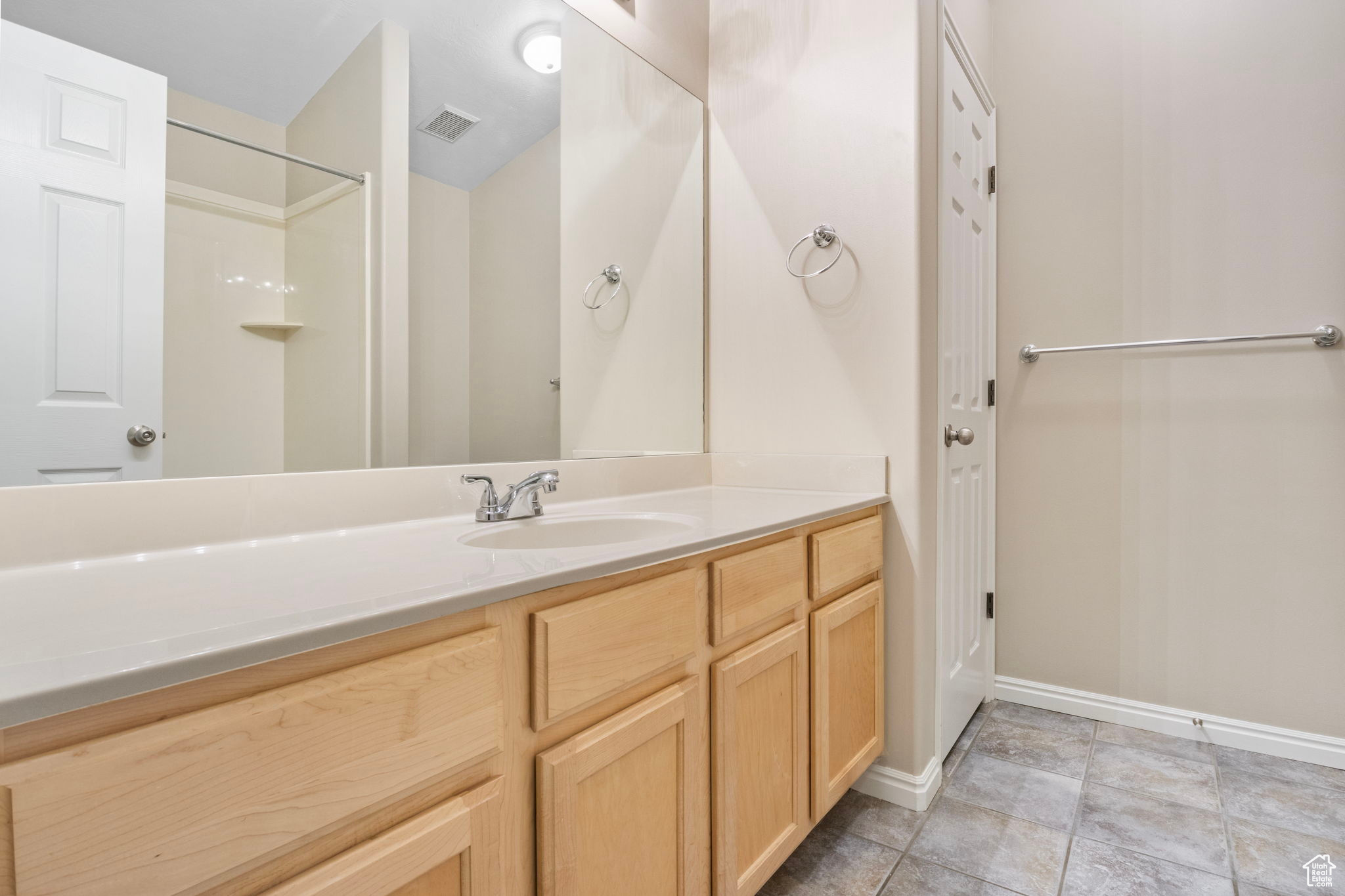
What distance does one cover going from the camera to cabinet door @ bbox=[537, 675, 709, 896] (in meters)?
0.74

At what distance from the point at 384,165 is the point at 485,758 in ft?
3.39

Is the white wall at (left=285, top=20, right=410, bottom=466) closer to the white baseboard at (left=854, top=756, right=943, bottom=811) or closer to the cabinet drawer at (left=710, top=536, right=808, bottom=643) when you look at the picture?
the cabinet drawer at (left=710, top=536, right=808, bottom=643)

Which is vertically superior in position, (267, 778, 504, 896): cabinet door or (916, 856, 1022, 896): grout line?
(267, 778, 504, 896): cabinet door

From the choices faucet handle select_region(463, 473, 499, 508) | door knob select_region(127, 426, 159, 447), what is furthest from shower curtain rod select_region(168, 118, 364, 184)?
faucet handle select_region(463, 473, 499, 508)

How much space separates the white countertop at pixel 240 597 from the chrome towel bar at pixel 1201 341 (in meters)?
1.42

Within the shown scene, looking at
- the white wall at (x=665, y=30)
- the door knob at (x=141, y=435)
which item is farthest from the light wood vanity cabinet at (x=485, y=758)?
the white wall at (x=665, y=30)

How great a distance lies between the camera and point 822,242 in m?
1.68

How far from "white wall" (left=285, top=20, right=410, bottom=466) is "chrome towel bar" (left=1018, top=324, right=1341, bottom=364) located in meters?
1.86

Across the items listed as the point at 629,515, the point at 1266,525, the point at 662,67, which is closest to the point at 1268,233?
the point at 1266,525

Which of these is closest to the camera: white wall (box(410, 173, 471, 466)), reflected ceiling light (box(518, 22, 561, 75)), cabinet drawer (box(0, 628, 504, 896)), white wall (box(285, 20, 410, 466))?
cabinet drawer (box(0, 628, 504, 896))

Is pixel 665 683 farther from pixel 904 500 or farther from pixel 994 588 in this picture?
pixel 994 588

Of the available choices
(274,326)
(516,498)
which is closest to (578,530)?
(516,498)

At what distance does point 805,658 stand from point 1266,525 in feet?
4.87

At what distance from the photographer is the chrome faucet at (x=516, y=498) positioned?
1194mm
